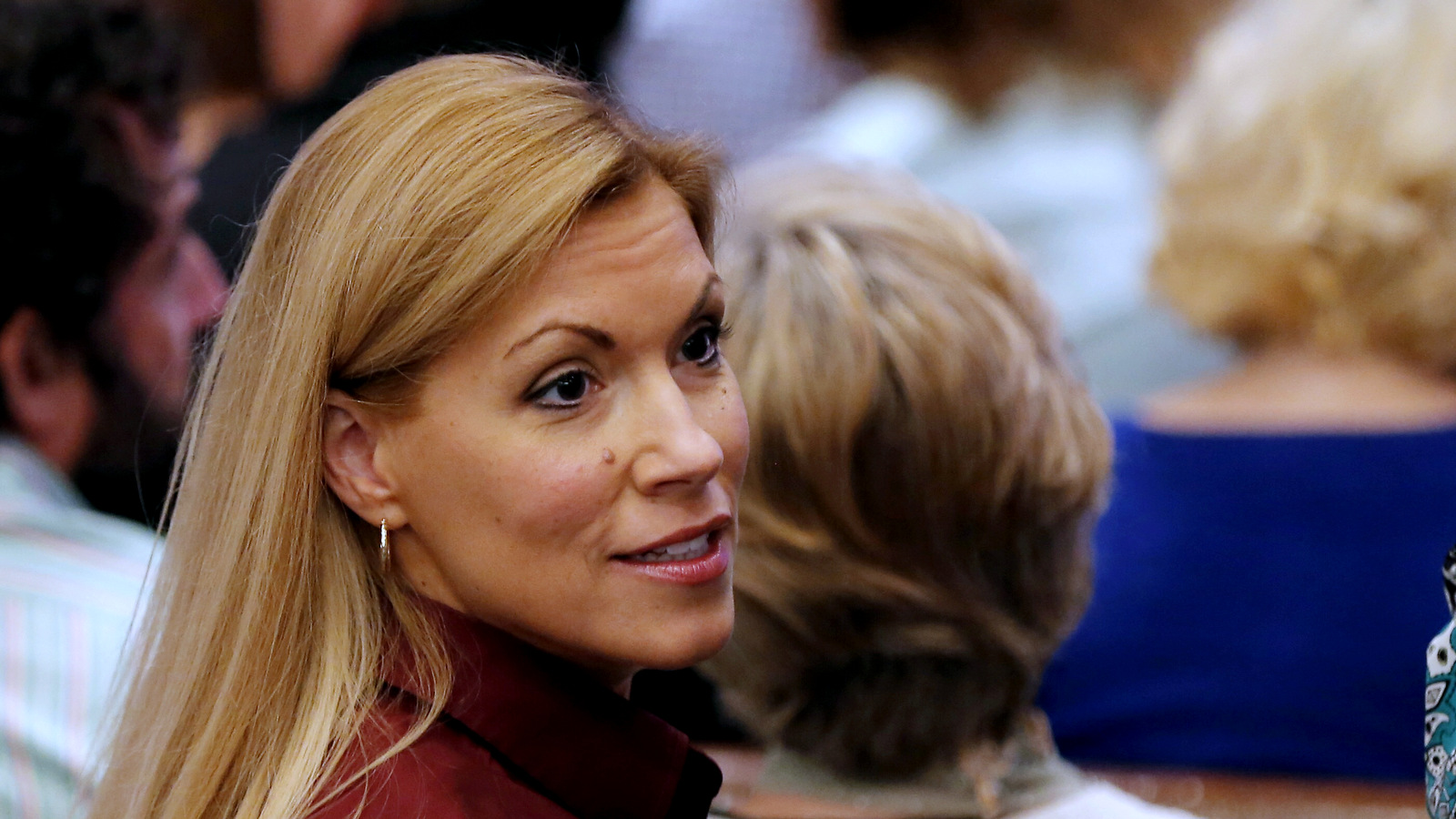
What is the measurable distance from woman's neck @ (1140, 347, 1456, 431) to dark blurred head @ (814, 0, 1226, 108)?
1160 millimetres

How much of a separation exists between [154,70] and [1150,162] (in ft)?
7.19

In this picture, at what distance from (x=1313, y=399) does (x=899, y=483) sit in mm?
1174

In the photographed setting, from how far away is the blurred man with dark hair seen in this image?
2.18 meters

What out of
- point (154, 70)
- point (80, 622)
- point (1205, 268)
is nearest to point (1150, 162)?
point (1205, 268)

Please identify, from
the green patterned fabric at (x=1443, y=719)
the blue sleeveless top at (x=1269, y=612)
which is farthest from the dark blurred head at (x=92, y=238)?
the green patterned fabric at (x=1443, y=719)

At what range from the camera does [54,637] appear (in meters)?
2.17

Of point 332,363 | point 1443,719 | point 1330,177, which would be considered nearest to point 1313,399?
point 1330,177

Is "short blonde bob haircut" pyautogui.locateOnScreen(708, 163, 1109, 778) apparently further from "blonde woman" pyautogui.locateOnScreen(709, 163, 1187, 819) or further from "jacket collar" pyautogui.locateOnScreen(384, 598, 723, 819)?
"jacket collar" pyautogui.locateOnScreen(384, 598, 723, 819)

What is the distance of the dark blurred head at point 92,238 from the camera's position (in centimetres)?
242

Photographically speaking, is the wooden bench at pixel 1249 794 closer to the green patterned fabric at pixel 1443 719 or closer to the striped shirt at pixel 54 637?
the green patterned fabric at pixel 1443 719

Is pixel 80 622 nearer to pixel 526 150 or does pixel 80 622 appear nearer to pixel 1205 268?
pixel 526 150

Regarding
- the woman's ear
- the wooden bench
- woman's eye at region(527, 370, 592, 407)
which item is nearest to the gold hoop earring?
the woman's ear

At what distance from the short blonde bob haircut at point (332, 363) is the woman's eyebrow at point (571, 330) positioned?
40mm

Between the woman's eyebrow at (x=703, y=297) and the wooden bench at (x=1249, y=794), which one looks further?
the wooden bench at (x=1249, y=794)
